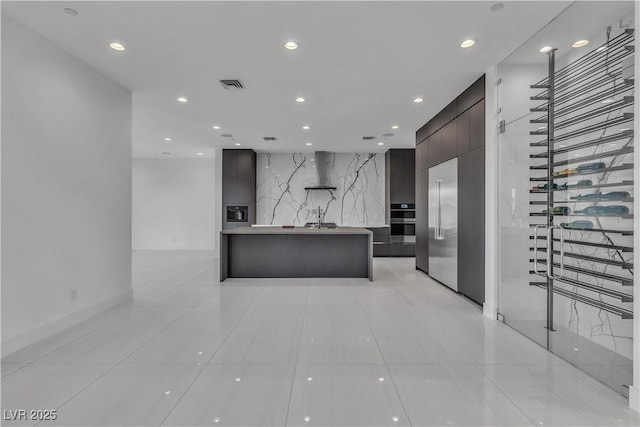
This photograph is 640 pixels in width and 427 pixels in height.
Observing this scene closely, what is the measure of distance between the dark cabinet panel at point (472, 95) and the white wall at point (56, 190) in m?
4.44

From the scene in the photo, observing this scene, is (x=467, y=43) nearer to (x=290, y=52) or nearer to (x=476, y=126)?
(x=476, y=126)

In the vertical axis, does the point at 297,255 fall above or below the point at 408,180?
below

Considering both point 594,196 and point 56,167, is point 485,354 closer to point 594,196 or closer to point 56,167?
point 594,196

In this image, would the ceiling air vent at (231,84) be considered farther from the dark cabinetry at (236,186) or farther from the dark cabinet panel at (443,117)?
the dark cabinetry at (236,186)

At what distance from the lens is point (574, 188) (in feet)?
8.07

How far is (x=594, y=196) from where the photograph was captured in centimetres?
227

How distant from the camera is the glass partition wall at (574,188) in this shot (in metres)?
2.14

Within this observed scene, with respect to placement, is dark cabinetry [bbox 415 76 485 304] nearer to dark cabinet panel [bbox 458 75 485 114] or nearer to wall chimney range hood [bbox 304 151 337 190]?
dark cabinet panel [bbox 458 75 485 114]

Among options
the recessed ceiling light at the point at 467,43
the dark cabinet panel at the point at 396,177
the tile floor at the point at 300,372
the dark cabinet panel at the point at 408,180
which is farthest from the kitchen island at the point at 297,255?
the recessed ceiling light at the point at 467,43

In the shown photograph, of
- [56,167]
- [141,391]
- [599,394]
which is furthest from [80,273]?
[599,394]

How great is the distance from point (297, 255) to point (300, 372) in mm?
3272

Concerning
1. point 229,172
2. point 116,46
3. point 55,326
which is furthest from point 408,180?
point 55,326

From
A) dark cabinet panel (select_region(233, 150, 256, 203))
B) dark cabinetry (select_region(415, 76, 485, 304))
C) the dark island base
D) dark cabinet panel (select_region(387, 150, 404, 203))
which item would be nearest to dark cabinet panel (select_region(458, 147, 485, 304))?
dark cabinetry (select_region(415, 76, 485, 304))

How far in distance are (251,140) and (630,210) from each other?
20.7 feet
